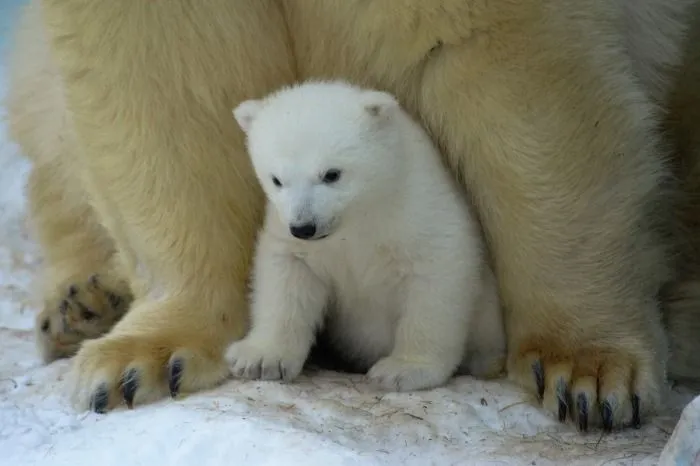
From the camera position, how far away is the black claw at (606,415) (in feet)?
5.05

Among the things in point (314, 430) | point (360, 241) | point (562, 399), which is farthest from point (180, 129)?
point (562, 399)

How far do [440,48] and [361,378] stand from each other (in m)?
0.49

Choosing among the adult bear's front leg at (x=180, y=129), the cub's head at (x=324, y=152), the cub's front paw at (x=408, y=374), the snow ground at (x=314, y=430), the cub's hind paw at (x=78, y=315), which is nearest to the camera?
the snow ground at (x=314, y=430)

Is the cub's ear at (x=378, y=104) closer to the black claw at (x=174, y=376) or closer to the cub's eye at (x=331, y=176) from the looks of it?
the cub's eye at (x=331, y=176)

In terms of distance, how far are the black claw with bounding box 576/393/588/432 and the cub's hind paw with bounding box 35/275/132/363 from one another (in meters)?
0.87

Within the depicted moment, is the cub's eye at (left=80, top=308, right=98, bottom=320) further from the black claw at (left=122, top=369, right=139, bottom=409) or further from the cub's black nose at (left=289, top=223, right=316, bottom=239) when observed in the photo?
the cub's black nose at (left=289, top=223, right=316, bottom=239)

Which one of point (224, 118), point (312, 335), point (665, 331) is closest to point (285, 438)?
point (312, 335)

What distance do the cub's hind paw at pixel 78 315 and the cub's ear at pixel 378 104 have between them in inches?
28.9

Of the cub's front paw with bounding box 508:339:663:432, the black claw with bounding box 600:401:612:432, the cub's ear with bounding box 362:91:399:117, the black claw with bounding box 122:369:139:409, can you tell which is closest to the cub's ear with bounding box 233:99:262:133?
the cub's ear with bounding box 362:91:399:117

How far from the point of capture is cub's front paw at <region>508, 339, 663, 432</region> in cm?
155

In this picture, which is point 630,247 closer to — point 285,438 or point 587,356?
point 587,356

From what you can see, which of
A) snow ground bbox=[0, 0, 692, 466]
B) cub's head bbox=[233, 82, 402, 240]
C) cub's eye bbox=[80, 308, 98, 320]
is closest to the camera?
snow ground bbox=[0, 0, 692, 466]

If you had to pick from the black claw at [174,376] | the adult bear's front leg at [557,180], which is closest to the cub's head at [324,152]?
the adult bear's front leg at [557,180]

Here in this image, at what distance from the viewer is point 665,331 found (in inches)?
70.6
